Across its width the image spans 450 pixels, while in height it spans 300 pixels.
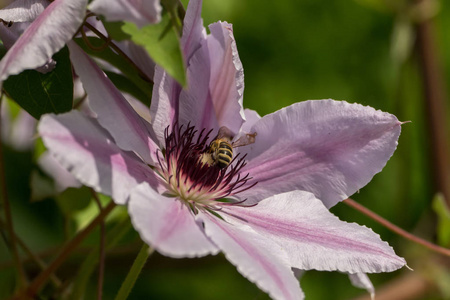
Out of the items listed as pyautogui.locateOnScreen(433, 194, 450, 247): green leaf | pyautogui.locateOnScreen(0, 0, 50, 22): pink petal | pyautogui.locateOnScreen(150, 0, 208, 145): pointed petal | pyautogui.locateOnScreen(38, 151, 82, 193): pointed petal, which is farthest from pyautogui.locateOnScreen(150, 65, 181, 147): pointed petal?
pyautogui.locateOnScreen(433, 194, 450, 247): green leaf

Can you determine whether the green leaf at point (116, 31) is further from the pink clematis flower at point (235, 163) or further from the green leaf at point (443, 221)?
the green leaf at point (443, 221)

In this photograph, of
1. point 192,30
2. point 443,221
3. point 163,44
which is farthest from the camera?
point 443,221

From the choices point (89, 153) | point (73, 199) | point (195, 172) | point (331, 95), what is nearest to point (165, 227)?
point (89, 153)

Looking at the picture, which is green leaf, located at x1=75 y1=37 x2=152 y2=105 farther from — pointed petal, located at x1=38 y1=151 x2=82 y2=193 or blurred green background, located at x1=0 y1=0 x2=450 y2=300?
blurred green background, located at x1=0 y1=0 x2=450 y2=300

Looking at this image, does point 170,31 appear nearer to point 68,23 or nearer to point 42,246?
point 68,23

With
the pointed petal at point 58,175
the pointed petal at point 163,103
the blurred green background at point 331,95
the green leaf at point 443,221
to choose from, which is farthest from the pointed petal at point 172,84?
the blurred green background at point 331,95

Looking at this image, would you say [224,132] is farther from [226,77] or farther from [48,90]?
[48,90]
